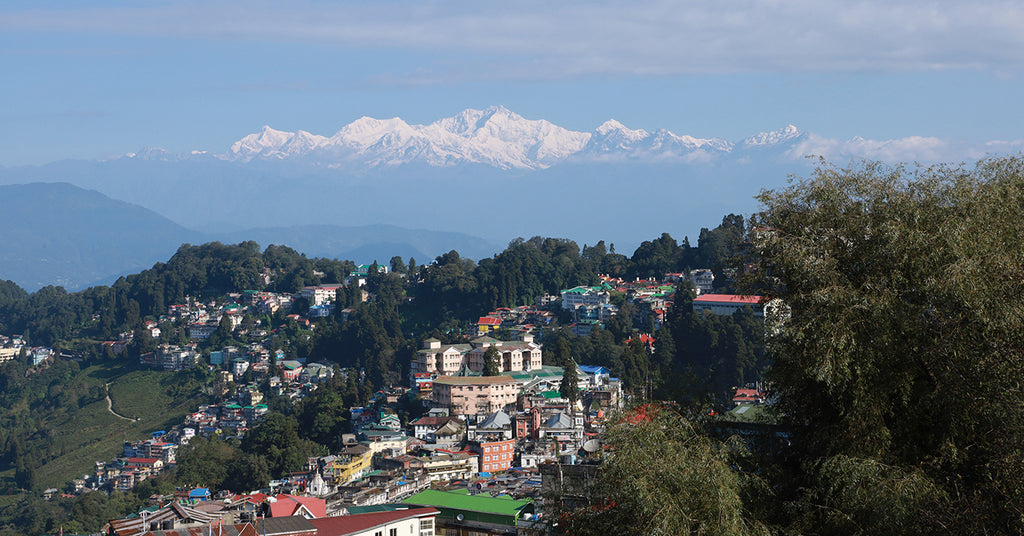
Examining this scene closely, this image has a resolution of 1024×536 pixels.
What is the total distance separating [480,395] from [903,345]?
100 ft

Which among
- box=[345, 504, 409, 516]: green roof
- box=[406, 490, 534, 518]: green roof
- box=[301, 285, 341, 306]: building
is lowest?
box=[406, 490, 534, 518]: green roof

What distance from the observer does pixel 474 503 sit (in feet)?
63.3

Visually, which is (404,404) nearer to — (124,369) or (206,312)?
(124,369)

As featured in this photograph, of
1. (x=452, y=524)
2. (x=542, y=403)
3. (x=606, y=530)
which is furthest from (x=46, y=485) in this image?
(x=606, y=530)

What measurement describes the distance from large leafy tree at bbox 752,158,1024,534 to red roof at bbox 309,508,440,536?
598 cm

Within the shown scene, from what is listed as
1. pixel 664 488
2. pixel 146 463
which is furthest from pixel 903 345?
pixel 146 463

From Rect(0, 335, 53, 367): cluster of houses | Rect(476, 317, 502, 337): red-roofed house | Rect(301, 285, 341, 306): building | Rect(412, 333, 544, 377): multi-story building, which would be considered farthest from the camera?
Rect(0, 335, 53, 367): cluster of houses

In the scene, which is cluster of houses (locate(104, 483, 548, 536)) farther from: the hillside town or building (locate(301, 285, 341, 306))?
building (locate(301, 285, 341, 306))

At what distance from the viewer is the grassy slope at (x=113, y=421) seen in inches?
1992

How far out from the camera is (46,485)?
48.1m

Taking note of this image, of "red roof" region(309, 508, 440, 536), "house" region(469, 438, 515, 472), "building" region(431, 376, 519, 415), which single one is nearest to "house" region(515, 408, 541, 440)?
"house" region(469, 438, 515, 472)

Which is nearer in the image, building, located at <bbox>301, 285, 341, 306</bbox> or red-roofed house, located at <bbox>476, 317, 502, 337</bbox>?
red-roofed house, located at <bbox>476, 317, 502, 337</bbox>

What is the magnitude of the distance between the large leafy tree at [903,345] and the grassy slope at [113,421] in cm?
4522

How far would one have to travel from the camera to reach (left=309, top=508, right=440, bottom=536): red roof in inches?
523
